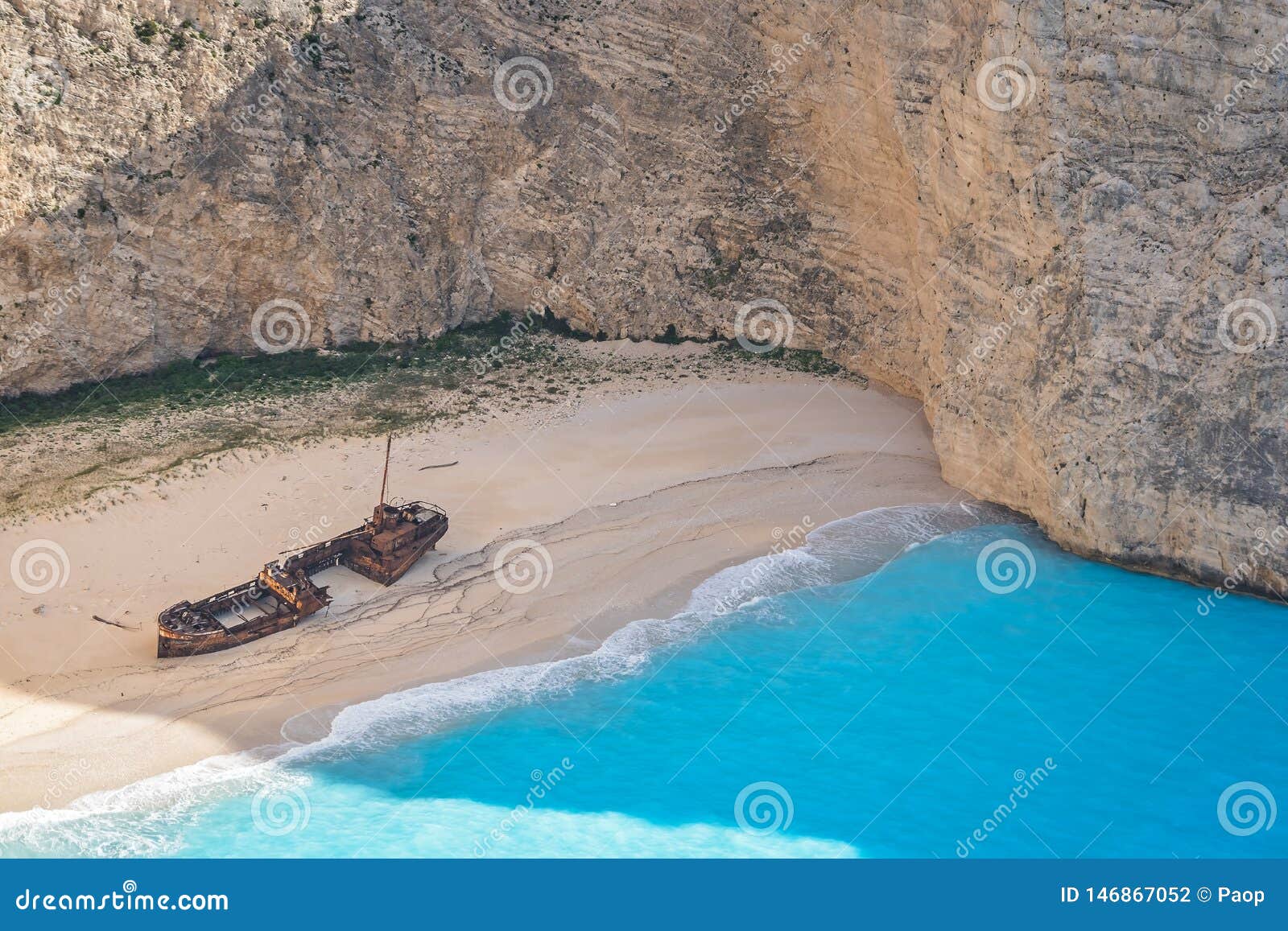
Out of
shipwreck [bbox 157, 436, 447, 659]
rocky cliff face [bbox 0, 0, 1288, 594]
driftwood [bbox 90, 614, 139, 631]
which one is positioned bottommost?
driftwood [bbox 90, 614, 139, 631]

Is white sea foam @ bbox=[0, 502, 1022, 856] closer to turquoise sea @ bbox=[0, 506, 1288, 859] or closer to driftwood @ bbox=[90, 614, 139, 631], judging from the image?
turquoise sea @ bbox=[0, 506, 1288, 859]

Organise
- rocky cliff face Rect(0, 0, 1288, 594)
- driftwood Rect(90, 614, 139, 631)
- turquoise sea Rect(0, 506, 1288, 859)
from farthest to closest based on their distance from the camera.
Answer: rocky cliff face Rect(0, 0, 1288, 594)
driftwood Rect(90, 614, 139, 631)
turquoise sea Rect(0, 506, 1288, 859)

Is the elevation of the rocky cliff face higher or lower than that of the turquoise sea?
higher

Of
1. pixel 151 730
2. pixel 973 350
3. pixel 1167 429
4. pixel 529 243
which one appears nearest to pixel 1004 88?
pixel 973 350

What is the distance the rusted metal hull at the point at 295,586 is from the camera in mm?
19656

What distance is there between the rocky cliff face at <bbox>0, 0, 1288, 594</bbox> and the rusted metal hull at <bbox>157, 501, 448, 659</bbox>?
8.35 metres

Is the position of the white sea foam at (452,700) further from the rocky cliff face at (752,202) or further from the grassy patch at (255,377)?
the grassy patch at (255,377)

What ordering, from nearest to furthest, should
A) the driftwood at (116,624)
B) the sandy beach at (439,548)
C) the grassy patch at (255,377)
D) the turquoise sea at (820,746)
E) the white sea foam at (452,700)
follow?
the white sea foam at (452,700) < the turquoise sea at (820,746) < the sandy beach at (439,548) < the driftwood at (116,624) < the grassy patch at (255,377)

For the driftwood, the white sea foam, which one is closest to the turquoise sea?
the white sea foam

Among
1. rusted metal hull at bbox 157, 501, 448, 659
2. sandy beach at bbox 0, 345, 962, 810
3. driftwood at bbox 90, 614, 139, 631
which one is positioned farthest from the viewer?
driftwood at bbox 90, 614, 139, 631

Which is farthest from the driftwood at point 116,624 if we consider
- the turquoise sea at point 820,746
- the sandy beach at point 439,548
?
the turquoise sea at point 820,746

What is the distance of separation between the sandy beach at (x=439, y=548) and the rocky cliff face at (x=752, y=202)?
8.42 feet

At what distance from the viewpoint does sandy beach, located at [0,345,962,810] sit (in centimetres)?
1845

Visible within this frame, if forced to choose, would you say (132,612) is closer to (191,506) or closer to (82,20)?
(191,506)
